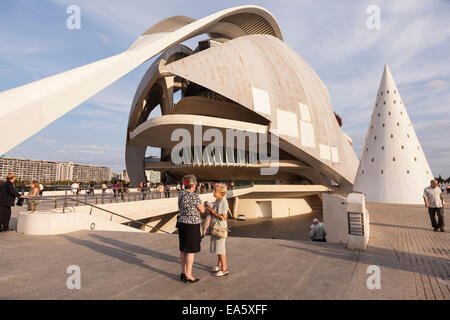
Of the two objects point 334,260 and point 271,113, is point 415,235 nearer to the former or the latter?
point 334,260

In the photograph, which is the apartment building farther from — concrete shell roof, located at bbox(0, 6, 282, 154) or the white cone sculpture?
the white cone sculpture

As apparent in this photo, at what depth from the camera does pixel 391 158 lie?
1652cm

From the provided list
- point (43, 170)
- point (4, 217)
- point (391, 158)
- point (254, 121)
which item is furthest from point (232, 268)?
point (43, 170)

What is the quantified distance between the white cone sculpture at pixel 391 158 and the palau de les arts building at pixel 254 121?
0.21 ft

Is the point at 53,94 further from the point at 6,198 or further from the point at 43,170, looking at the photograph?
the point at 43,170

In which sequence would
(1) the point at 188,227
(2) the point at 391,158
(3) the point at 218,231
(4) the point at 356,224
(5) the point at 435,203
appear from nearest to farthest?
(1) the point at 188,227 < (3) the point at 218,231 < (4) the point at 356,224 < (5) the point at 435,203 < (2) the point at 391,158

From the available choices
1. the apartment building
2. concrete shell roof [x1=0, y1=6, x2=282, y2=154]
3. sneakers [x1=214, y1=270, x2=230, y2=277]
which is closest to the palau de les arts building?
concrete shell roof [x1=0, y1=6, x2=282, y2=154]

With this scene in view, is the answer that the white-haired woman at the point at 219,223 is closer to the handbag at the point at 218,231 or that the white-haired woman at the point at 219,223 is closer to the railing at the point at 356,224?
the handbag at the point at 218,231

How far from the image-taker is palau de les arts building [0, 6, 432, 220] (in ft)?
55.8

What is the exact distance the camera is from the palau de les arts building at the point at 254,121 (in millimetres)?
17000

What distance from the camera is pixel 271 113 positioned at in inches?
1024

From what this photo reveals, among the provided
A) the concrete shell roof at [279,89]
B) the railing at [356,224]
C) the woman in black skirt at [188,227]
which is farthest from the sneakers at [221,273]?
the concrete shell roof at [279,89]

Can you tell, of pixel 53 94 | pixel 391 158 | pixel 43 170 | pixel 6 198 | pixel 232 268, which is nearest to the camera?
pixel 232 268

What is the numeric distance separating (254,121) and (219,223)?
2574 centimetres
